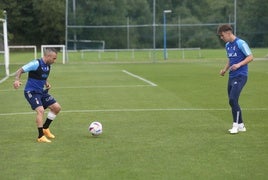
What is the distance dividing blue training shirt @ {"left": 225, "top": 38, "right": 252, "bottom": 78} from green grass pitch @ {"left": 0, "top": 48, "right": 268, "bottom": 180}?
105 centimetres

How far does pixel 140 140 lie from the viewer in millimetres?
9133

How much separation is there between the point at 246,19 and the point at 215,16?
2.71 meters

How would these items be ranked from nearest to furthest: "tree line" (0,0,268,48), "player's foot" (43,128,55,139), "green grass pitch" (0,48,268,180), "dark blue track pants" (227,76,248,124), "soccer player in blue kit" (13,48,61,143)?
"green grass pitch" (0,48,268,180) → "soccer player in blue kit" (13,48,61,143) → "player's foot" (43,128,55,139) → "dark blue track pants" (227,76,248,124) → "tree line" (0,0,268,48)

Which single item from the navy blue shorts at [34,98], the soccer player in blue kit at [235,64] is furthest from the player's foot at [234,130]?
the navy blue shorts at [34,98]

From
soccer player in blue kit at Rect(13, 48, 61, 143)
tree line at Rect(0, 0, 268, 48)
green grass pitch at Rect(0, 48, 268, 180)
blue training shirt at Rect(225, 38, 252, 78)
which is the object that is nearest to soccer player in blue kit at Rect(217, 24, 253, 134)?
blue training shirt at Rect(225, 38, 252, 78)

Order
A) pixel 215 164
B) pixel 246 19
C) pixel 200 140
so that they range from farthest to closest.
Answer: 1. pixel 246 19
2. pixel 200 140
3. pixel 215 164

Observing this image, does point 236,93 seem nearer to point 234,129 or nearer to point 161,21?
point 234,129

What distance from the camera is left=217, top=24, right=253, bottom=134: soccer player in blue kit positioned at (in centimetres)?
970

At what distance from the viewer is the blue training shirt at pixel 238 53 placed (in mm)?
9766

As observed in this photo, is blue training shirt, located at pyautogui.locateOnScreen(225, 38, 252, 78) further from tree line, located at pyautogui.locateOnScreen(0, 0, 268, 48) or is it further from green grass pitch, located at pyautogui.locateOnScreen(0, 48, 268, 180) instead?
tree line, located at pyautogui.locateOnScreen(0, 0, 268, 48)

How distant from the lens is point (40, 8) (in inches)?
2921

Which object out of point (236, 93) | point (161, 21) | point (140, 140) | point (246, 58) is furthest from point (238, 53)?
point (161, 21)

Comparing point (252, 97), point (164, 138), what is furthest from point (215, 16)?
point (164, 138)

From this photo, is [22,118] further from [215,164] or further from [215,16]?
[215,16]
